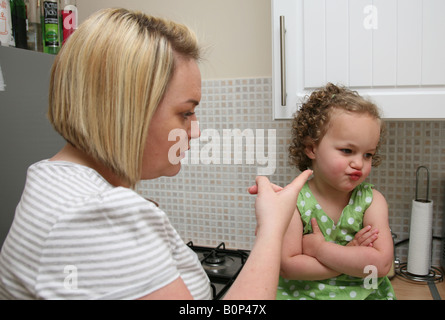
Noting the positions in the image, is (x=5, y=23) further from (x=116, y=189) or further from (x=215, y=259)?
(x=215, y=259)

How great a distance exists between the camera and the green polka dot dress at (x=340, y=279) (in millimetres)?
1079

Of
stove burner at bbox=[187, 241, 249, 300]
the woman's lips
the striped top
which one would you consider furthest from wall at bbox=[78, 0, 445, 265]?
the striped top

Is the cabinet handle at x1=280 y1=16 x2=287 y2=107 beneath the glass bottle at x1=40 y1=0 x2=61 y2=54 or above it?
beneath

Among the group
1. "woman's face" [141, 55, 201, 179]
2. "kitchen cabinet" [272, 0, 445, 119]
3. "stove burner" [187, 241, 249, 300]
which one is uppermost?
"kitchen cabinet" [272, 0, 445, 119]

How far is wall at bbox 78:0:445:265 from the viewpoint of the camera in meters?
1.40

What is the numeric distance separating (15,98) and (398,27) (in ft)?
3.70

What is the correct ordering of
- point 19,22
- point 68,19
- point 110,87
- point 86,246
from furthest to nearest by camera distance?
point 68,19 → point 19,22 → point 110,87 → point 86,246

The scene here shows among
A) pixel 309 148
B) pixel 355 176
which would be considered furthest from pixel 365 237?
pixel 309 148

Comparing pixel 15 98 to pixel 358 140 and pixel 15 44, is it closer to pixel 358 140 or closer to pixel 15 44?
pixel 15 44

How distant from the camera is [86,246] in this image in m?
0.54

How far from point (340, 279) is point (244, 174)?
0.64 m

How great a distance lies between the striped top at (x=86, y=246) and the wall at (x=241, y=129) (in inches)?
40.7

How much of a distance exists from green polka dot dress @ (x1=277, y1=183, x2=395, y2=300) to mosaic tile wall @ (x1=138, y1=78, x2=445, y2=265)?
1.14 ft

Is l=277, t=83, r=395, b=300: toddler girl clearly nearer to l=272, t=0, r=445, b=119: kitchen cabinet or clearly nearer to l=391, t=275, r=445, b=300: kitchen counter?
l=272, t=0, r=445, b=119: kitchen cabinet
